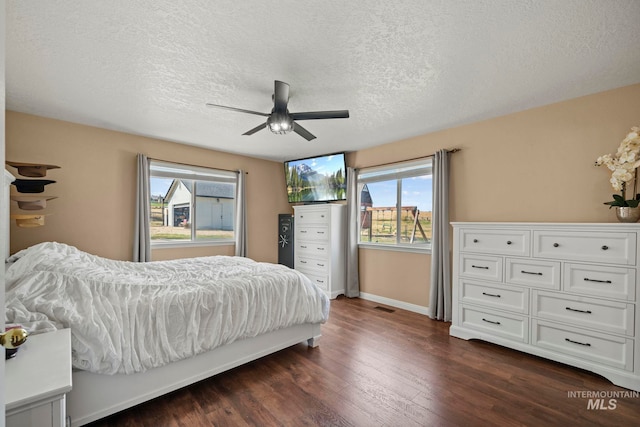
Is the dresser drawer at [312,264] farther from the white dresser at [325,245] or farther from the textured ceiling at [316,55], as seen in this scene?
the textured ceiling at [316,55]

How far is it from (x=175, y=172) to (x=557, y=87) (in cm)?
471

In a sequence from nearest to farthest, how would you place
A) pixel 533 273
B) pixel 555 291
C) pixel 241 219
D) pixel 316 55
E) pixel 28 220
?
1. pixel 316 55
2. pixel 28 220
3. pixel 555 291
4. pixel 533 273
5. pixel 241 219

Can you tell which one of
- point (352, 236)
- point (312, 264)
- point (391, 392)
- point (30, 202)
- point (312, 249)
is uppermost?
point (30, 202)

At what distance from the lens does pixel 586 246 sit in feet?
7.97

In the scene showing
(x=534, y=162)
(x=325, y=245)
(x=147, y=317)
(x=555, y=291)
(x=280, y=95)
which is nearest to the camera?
(x=147, y=317)

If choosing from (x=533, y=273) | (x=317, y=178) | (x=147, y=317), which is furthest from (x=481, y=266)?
(x=147, y=317)

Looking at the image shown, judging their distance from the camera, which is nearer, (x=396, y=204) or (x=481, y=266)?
(x=481, y=266)

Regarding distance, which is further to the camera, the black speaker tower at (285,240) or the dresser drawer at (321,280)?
the black speaker tower at (285,240)

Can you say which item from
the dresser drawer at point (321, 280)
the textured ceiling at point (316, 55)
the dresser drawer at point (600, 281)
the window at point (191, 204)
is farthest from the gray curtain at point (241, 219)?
the dresser drawer at point (600, 281)

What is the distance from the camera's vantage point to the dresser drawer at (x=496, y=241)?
9.11ft

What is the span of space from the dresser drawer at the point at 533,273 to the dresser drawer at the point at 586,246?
85 millimetres

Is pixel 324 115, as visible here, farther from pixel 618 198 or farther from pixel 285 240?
pixel 285 240

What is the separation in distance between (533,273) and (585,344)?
0.65 meters

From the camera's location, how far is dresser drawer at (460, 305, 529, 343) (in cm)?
275
